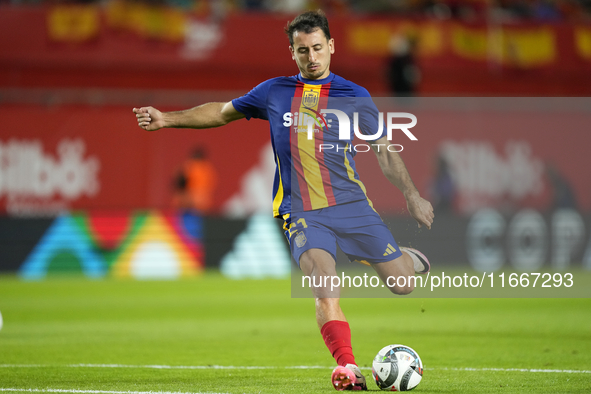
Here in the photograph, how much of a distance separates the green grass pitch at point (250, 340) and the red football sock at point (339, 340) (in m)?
0.26

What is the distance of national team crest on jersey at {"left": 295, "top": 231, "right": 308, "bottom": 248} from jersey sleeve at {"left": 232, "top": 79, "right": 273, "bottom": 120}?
0.90 metres

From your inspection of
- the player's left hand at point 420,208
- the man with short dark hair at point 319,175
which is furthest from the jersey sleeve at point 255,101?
the player's left hand at point 420,208

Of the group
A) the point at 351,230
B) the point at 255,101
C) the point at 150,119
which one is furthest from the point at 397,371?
the point at 150,119

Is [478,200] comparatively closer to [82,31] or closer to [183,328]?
[183,328]

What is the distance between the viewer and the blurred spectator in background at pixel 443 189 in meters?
15.9

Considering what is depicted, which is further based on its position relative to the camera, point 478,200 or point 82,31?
point 82,31

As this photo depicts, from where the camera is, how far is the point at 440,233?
51.5 feet

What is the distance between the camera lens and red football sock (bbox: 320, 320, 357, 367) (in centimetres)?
533

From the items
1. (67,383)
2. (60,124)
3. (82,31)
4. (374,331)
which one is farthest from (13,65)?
(67,383)

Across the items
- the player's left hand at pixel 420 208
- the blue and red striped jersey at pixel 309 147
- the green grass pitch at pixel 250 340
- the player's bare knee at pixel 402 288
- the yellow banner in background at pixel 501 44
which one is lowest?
the green grass pitch at pixel 250 340

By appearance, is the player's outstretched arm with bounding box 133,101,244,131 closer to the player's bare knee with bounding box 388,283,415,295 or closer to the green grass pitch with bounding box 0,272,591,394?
the player's bare knee with bounding box 388,283,415,295

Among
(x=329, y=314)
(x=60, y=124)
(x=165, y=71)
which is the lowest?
(x=329, y=314)

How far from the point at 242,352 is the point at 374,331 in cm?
197

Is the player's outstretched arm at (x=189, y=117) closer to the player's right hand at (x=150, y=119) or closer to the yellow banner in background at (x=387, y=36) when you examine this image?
the player's right hand at (x=150, y=119)
